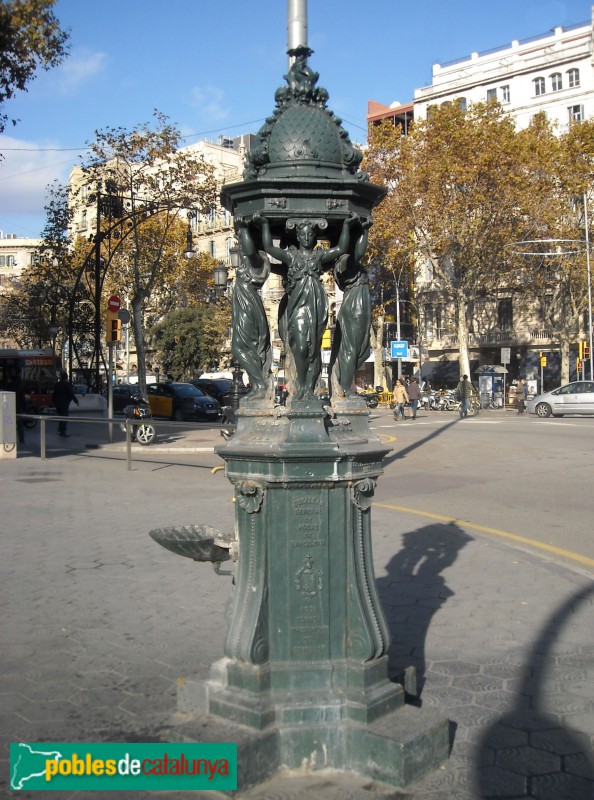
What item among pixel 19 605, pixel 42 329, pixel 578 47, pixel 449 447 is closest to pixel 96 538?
pixel 19 605

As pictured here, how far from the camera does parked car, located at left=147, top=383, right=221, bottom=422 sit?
31047mm

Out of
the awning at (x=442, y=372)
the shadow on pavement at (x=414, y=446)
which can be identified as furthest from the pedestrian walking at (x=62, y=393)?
the awning at (x=442, y=372)

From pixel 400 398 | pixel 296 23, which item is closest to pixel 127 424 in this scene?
pixel 296 23

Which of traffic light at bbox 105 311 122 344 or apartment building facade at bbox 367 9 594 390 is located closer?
traffic light at bbox 105 311 122 344

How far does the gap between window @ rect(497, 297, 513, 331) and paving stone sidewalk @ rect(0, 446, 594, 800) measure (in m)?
50.1

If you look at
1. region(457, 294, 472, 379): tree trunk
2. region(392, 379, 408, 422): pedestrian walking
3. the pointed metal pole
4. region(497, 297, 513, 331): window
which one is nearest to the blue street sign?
region(457, 294, 472, 379): tree trunk

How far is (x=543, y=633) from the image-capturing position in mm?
5340

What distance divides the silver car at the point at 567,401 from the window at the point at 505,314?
982 inches

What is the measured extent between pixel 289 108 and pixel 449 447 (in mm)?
15809

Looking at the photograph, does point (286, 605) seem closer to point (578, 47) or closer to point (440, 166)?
point (440, 166)

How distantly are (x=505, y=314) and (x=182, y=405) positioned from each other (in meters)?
33.0

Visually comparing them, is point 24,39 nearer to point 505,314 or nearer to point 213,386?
point 213,386

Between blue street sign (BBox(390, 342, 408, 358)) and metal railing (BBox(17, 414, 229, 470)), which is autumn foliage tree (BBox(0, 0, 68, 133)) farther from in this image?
blue street sign (BBox(390, 342, 408, 358))

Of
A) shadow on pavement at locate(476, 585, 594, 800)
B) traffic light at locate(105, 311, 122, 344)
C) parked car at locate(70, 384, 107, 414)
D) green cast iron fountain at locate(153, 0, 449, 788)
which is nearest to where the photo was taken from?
shadow on pavement at locate(476, 585, 594, 800)
